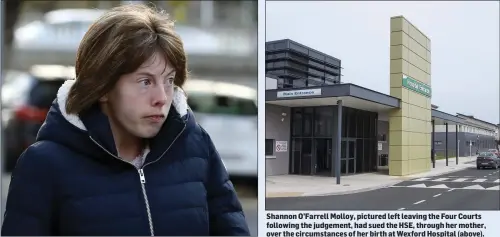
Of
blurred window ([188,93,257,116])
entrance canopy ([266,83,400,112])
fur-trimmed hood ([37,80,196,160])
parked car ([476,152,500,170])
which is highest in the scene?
entrance canopy ([266,83,400,112])

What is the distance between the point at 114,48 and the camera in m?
1.52

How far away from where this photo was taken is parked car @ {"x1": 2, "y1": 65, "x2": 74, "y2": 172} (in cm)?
236

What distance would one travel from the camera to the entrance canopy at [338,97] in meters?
2.80

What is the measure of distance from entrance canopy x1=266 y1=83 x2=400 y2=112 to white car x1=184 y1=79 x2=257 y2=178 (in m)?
0.26

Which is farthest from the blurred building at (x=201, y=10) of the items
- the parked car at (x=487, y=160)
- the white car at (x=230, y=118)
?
the parked car at (x=487, y=160)

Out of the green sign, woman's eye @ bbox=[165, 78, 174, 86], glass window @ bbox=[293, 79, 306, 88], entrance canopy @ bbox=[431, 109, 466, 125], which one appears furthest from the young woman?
entrance canopy @ bbox=[431, 109, 466, 125]

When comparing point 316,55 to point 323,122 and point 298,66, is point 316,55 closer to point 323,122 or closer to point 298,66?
point 298,66

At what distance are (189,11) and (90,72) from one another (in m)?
1.21

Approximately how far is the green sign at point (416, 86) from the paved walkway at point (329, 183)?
47 cm

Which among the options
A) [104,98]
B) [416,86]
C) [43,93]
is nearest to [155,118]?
[104,98]

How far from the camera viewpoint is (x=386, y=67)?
2949mm

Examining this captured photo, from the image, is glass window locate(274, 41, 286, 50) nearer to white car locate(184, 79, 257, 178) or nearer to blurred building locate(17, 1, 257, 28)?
blurred building locate(17, 1, 257, 28)

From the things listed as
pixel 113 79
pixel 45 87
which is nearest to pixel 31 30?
pixel 45 87

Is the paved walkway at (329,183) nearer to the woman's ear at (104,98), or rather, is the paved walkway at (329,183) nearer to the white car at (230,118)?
the white car at (230,118)
